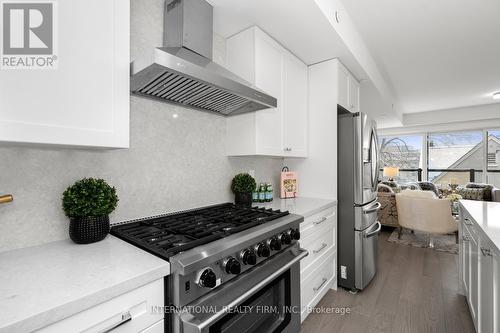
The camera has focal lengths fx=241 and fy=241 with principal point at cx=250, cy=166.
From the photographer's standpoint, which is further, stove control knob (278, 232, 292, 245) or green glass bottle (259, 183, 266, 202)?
green glass bottle (259, 183, 266, 202)

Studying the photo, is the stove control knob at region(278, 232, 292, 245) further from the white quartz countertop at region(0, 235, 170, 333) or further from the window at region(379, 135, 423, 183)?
the window at region(379, 135, 423, 183)

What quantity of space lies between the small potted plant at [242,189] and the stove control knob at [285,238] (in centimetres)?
64

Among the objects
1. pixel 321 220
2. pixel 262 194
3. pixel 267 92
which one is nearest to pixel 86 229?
pixel 262 194

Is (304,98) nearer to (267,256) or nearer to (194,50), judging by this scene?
(194,50)

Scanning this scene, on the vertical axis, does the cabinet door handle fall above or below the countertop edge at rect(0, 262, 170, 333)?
below

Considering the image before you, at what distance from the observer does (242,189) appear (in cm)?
198

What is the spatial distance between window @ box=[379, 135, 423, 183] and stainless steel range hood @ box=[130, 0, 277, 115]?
22.6ft

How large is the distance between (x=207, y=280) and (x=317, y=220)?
4.04ft

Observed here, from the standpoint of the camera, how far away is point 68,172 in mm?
1163

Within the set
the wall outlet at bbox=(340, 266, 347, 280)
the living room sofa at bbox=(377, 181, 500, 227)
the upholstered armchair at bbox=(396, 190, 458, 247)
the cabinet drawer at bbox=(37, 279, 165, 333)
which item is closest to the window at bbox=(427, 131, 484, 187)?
the living room sofa at bbox=(377, 181, 500, 227)

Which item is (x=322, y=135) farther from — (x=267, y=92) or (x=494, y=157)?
(x=494, y=157)

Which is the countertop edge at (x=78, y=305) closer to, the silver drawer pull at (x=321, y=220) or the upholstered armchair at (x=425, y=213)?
the silver drawer pull at (x=321, y=220)

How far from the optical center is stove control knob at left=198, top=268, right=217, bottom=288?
2.97 ft

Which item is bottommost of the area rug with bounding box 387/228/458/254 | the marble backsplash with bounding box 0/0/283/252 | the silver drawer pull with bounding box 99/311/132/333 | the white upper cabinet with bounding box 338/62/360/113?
the area rug with bounding box 387/228/458/254
